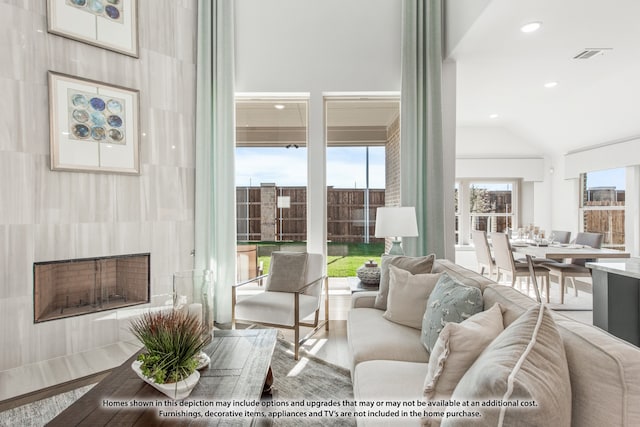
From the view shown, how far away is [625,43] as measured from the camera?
2.99m

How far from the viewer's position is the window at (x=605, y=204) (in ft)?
16.0

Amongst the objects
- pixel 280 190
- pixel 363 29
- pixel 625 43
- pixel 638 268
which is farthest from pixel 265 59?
pixel 638 268

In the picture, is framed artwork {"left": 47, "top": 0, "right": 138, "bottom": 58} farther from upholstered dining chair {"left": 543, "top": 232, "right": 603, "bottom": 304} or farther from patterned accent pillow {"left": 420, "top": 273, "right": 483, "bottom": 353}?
upholstered dining chair {"left": 543, "top": 232, "right": 603, "bottom": 304}

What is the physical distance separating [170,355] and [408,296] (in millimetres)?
1445

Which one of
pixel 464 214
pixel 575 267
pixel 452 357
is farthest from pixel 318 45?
pixel 575 267

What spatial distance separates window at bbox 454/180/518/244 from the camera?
599cm

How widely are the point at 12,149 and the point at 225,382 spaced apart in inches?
92.8

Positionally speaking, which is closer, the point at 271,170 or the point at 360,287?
the point at 360,287

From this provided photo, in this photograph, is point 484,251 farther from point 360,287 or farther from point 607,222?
point 360,287

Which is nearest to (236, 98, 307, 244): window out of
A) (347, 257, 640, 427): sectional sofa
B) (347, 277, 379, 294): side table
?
(347, 277, 379, 294): side table

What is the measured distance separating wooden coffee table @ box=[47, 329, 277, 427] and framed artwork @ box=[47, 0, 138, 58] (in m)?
2.58

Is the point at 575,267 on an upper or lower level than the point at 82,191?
lower

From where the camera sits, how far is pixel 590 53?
321 centimetres

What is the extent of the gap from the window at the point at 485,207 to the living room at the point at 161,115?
6.29 ft
